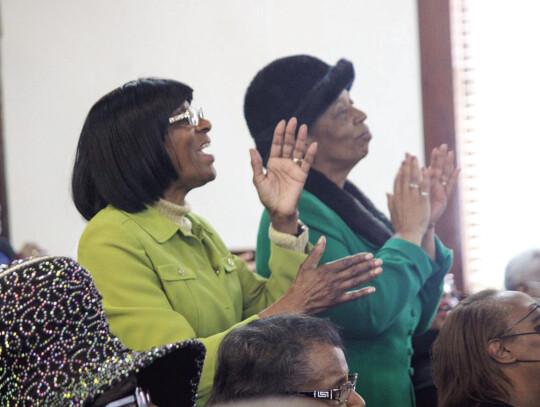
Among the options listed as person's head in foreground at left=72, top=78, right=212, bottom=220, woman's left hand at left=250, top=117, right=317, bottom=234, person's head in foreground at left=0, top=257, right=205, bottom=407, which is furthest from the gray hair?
person's head in foreground at left=0, top=257, right=205, bottom=407

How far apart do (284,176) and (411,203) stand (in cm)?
48

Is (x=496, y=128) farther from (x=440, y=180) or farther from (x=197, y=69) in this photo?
(x=197, y=69)

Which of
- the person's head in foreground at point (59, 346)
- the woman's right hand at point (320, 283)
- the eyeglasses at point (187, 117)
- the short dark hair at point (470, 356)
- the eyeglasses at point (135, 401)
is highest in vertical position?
the eyeglasses at point (187, 117)

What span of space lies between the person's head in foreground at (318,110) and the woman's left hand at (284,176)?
0.27m

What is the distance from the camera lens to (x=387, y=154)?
10.6ft

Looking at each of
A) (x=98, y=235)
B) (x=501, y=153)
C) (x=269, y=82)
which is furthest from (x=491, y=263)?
(x=98, y=235)

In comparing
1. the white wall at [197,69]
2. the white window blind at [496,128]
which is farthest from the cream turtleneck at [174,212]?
the white window blind at [496,128]

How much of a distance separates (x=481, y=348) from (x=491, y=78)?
1719 millimetres

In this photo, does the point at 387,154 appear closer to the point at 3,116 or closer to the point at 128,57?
the point at 128,57

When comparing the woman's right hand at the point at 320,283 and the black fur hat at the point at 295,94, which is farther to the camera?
the black fur hat at the point at 295,94

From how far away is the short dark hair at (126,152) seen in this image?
186cm

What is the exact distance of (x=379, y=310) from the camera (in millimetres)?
2143

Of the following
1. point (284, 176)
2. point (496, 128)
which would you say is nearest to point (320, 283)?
point (284, 176)

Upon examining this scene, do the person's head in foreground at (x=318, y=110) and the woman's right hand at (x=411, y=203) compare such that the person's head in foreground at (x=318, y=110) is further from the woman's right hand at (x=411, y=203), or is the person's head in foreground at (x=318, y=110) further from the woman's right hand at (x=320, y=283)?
the woman's right hand at (x=320, y=283)
